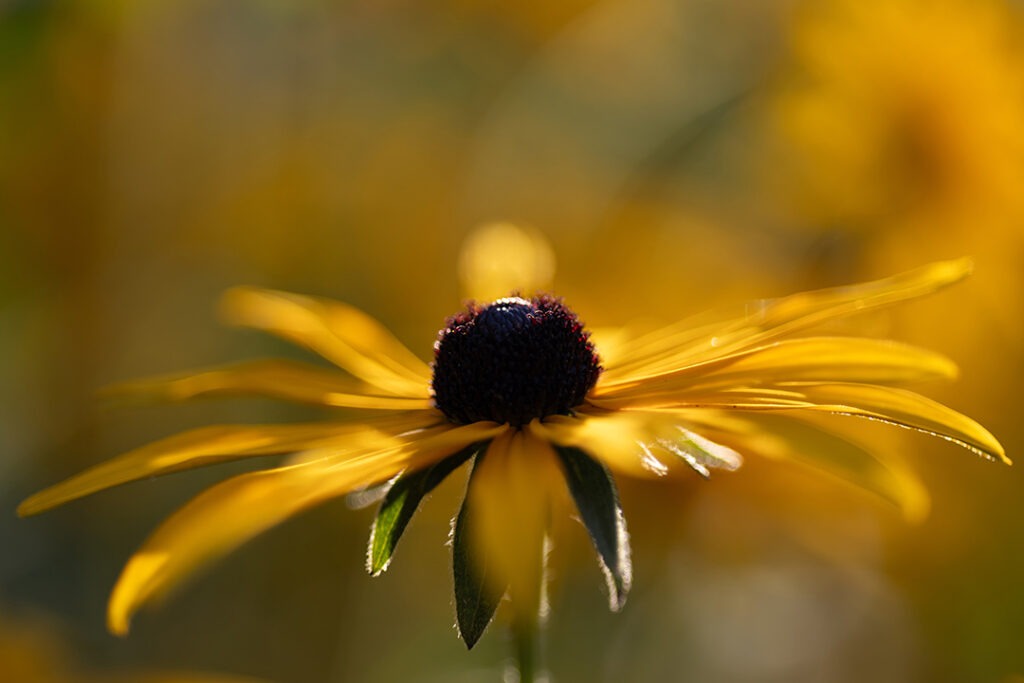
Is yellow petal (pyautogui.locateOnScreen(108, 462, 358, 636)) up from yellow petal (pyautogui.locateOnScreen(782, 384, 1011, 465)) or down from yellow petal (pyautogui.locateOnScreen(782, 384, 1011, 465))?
down

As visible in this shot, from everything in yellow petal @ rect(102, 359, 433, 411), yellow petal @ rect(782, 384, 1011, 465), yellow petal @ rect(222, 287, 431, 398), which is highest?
yellow petal @ rect(222, 287, 431, 398)

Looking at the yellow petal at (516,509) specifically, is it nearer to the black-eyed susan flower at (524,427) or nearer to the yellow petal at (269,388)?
the black-eyed susan flower at (524,427)

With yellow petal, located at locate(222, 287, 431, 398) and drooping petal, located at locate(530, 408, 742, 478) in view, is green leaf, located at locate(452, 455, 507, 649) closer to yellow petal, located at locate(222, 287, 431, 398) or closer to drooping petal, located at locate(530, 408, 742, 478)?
drooping petal, located at locate(530, 408, 742, 478)

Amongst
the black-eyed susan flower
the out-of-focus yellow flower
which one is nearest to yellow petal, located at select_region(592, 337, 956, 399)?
the black-eyed susan flower

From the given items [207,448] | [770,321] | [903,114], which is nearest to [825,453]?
[770,321]

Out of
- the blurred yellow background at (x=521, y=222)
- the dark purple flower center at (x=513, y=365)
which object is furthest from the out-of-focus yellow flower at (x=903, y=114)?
the dark purple flower center at (x=513, y=365)

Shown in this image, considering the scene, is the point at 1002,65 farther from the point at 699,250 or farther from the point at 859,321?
the point at 859,321
